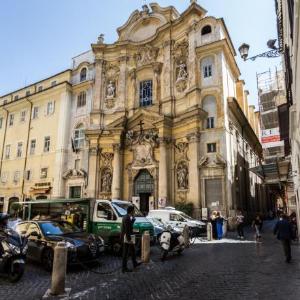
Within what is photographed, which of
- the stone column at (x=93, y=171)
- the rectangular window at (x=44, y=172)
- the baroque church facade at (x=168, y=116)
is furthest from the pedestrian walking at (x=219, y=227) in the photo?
the rectangular window at (x=44, y=172)

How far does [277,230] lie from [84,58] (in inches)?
1186

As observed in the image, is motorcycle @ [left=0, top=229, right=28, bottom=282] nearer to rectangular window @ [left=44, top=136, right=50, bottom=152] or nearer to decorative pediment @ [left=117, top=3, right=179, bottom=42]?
rectangular window @ [left=44, top=136, right=50, bottom=152]

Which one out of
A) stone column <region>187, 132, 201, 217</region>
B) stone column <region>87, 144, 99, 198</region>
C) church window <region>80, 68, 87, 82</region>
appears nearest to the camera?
stone column <region>187, 132, 201, 217</region>

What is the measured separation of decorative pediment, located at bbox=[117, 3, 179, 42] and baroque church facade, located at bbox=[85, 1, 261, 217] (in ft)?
0.33

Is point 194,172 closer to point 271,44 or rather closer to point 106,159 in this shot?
point 106,159

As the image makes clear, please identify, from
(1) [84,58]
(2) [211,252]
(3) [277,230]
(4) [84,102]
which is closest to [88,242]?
(2) [211,252]

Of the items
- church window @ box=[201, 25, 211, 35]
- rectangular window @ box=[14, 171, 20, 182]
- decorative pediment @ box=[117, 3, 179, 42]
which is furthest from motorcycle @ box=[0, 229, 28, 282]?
rectangular window @ box=[14, 171, 20, 182]

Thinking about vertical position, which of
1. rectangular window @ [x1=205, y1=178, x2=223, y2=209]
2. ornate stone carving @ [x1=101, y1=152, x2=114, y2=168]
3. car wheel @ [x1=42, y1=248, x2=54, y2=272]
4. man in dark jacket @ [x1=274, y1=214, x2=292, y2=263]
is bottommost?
car wheel @ [x1=42, y1=248, x2=54, y2=272]

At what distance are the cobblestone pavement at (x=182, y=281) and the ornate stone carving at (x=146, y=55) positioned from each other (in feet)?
77.6

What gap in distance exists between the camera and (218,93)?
2517 centimetres

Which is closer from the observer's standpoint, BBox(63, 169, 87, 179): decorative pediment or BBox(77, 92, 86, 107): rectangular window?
BBox(63, 169, 87, 179): decorative pediment

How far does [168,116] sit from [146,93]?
4722mm

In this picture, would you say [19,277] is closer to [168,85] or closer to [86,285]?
[86,285]

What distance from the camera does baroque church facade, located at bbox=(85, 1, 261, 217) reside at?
24.3 m
